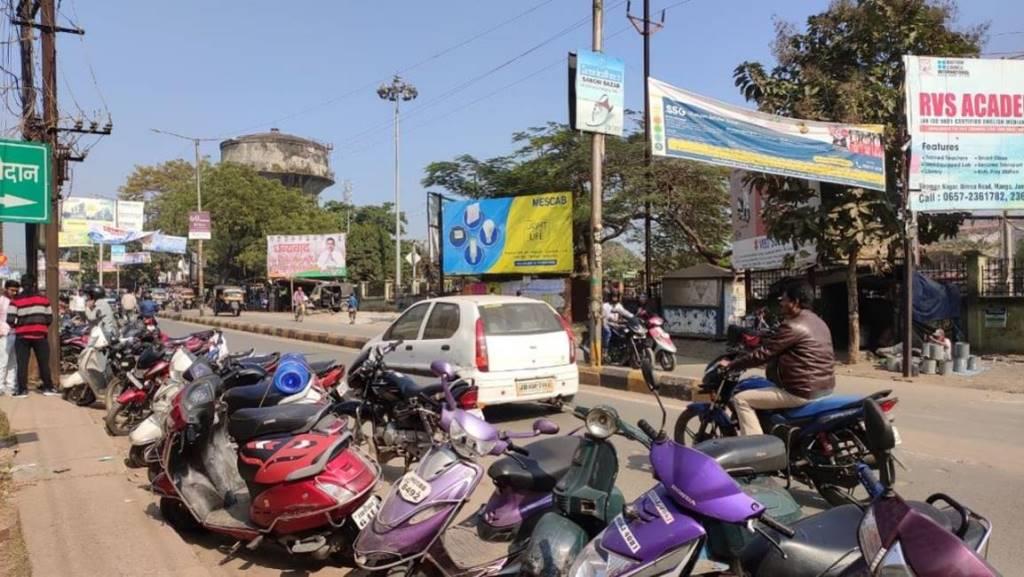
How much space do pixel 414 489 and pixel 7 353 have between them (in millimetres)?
9510

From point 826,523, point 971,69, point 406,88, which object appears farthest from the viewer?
point 406,88

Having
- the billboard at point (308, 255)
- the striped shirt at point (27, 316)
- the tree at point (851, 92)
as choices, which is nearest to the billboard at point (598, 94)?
the tree at point (851, 92)

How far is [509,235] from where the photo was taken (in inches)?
856

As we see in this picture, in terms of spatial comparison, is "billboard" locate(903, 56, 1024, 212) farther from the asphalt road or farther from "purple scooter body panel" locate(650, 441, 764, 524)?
"purple scooter body panel" locate(650, 441, 764, 524)

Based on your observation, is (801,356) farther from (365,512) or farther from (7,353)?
(7,353)

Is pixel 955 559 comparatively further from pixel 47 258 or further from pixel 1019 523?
pixel 47 258

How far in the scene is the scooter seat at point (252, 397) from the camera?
4727 mm

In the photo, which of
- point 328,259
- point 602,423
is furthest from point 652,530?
point 328,259

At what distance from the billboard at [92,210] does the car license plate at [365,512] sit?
42.0 meters

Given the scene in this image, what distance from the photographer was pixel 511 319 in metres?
7.96

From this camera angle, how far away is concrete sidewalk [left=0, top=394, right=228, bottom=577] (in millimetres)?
4039

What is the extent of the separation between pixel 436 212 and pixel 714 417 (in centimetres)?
1905

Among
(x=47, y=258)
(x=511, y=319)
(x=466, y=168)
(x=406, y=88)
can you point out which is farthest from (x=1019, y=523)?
(x=406, y=88)

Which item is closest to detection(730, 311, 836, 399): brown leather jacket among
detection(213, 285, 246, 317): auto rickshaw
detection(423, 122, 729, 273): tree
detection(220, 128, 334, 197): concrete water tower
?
detection(423, 122, 729, 273): tree
